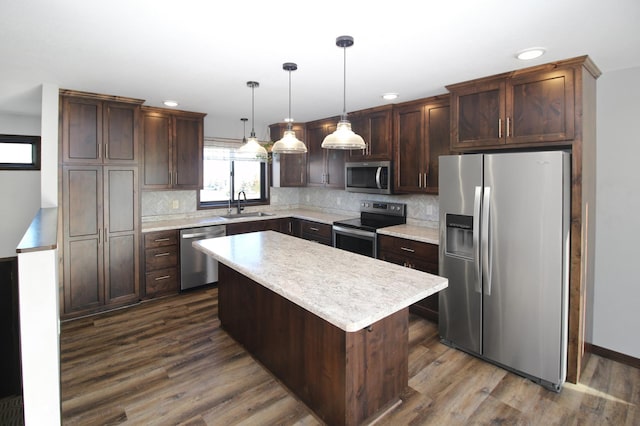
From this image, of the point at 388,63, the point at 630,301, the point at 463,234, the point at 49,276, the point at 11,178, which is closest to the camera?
the point at 49,276

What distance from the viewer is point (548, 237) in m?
2.40

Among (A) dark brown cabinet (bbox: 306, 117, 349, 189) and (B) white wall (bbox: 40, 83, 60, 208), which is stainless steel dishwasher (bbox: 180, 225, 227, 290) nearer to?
(B) white wall (bbox: 40, 83, 60, 208)

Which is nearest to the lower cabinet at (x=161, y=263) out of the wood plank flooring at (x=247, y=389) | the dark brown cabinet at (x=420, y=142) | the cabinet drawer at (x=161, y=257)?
the cabinet drawer at (x=161, y=257)

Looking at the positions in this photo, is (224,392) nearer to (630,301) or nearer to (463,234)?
(463,234)

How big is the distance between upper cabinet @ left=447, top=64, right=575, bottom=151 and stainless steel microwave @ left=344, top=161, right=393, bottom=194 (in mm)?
1075

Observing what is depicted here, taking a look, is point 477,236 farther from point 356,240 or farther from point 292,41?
point 292,41

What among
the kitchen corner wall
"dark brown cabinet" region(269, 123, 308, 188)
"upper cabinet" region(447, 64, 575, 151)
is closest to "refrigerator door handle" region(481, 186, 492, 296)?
"upper cabinet" region(447, 64, 575, 151)

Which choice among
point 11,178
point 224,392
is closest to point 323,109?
point 224,392

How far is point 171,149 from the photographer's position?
4.34m

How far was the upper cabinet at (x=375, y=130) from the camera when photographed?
405cm

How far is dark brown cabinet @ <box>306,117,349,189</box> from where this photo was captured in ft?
15.9

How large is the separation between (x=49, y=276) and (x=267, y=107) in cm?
310

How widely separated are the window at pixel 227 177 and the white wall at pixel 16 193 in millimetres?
2300

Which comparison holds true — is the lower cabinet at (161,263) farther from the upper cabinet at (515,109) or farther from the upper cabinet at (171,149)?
the upper cabinet at (515,109)
